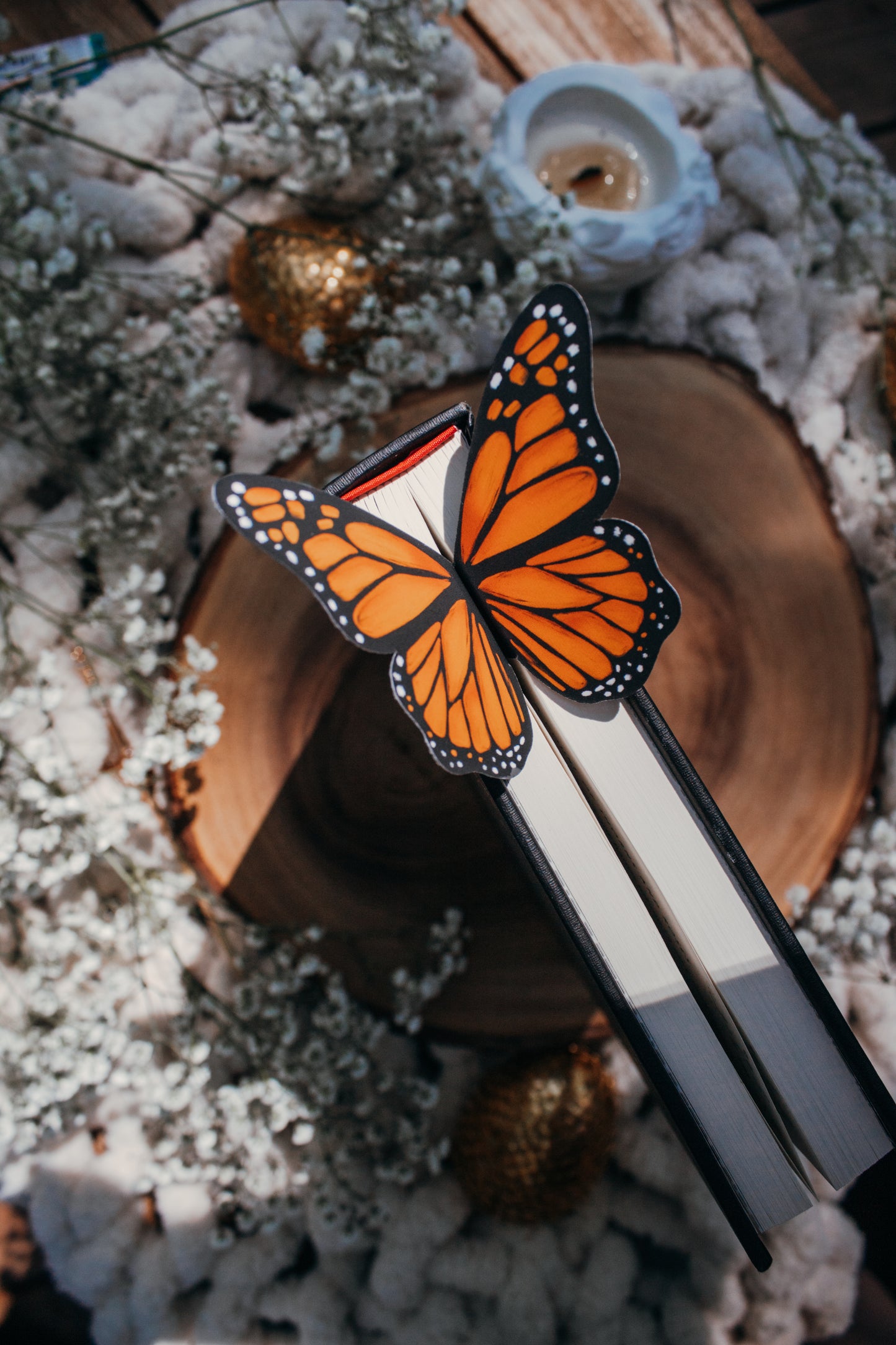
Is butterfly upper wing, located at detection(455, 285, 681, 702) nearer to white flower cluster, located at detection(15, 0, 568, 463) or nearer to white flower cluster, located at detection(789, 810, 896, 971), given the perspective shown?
white flower cluster, located at detection(15, 0, 568, 463)

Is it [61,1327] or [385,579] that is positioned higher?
[385,579]

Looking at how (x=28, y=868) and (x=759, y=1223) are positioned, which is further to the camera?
(x=28, y=868)

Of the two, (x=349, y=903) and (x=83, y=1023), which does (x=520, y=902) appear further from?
(x=83, y=1023)

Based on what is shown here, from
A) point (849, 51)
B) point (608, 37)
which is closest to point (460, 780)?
Answer: point (608, 37)

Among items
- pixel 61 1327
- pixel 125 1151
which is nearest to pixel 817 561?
pixel 125 1151

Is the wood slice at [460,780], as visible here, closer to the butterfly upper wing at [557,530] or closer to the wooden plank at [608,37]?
the butterfly upper wing at [557,530]

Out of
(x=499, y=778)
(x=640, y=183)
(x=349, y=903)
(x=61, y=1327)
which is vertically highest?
(x=640, y=183)
